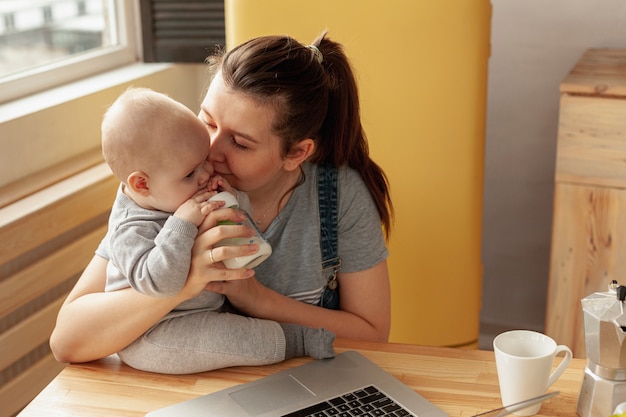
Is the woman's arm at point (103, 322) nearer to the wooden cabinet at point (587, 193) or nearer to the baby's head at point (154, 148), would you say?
the baby's head at point (154, 148)

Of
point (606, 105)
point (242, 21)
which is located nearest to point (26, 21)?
point (242, 21)

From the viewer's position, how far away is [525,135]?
2484 mm

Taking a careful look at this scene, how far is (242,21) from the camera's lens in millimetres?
1764

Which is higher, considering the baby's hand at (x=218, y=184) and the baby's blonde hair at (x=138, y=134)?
the baby's blonde hair at (x=138, y=134)

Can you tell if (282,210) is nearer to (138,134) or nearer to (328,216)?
(328,216)

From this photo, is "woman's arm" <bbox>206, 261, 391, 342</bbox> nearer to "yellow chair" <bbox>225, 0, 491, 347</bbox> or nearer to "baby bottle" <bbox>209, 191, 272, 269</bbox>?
"baby bottle" <bbox>209, 191, 272, 269</bbox>

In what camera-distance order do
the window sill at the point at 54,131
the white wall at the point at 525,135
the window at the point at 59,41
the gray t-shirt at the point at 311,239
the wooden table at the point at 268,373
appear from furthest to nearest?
the white wall at the point at 525,135 → the window at the point at 59,41 → the window sill at the point at 54,131 → the gray t-shirt at the point at 311,239 → the wooden table at the point at 268,373

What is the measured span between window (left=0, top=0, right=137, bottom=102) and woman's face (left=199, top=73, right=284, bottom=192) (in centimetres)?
89

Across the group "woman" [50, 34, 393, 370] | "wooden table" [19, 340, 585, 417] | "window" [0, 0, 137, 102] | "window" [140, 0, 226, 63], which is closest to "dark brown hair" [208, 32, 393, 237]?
"woman" [50, 34, 393, 370]

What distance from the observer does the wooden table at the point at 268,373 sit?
1.08m

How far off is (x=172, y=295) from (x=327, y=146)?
0.44 m

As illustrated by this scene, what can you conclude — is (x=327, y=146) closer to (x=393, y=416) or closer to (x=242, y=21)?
(x=242, y=21)

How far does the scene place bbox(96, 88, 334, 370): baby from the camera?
1117mm

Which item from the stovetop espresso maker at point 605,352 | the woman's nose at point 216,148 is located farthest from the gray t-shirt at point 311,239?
the stovetop espresso maker at point 605,352
